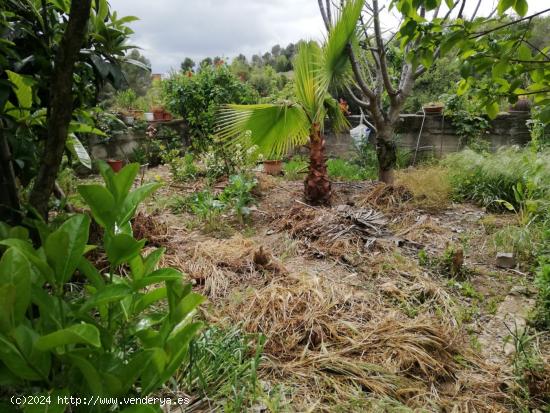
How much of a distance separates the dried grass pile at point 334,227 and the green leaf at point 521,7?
205 cm

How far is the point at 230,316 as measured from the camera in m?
1.89

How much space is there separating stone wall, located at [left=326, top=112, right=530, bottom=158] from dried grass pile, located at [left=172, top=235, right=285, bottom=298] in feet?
12.7

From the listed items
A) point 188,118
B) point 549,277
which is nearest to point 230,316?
point 549,277

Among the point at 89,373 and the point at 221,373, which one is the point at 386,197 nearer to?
the point at 221,373

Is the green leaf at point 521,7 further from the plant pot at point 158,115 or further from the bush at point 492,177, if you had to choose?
the plant pot at point 158,115

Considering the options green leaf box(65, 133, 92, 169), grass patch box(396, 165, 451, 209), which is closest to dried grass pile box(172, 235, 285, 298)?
green leaf box(65, 133, 92, 169)

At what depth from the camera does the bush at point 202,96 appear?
6.62m

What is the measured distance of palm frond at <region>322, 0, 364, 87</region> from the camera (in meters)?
3.46

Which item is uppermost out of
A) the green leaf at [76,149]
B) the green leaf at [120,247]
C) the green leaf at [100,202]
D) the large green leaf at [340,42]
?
the large green leaf at [340,42]

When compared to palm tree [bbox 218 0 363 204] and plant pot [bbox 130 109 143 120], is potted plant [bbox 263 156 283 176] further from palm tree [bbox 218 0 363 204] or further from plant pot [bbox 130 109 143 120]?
plant pot [bbox 130 109 143 120]

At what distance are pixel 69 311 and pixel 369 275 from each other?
81.3 inches

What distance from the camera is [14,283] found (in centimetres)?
60

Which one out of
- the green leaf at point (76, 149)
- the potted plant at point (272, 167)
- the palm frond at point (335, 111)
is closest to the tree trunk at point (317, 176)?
the palm frond at point (335, 111)

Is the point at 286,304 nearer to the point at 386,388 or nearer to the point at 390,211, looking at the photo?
the point at 386,388
